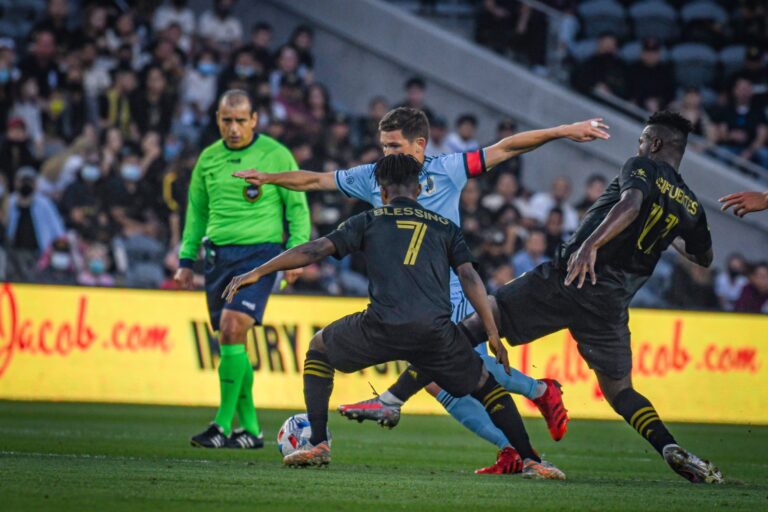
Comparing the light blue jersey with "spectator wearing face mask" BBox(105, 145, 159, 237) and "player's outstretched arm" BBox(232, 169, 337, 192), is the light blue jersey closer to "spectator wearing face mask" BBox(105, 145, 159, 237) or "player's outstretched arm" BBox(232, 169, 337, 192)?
"player's outstretched arm" BBox(232, 169, 337, 192)

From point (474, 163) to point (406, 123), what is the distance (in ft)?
1.58

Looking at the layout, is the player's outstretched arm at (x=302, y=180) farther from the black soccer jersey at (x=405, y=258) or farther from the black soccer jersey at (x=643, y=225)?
the black soccer jersey at (x=643, y=225)

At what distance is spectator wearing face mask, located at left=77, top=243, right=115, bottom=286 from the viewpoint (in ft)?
52.4

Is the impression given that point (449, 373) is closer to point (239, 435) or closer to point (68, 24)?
point (239, 435)

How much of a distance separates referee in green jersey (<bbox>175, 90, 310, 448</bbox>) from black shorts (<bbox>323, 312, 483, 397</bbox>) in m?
2.11

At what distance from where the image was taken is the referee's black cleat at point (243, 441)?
9.59m

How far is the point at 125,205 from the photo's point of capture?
55.1 feet

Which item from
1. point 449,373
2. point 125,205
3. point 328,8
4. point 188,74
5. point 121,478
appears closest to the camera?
point 121,478

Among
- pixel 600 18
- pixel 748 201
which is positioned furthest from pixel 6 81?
pixel 748 201

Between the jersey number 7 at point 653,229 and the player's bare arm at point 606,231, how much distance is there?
0.23 m

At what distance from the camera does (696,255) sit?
8.55 meters

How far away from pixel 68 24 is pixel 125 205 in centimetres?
423

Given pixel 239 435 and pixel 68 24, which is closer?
pixel 239 435

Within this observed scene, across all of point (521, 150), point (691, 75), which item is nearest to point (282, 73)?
point (691, 75)
